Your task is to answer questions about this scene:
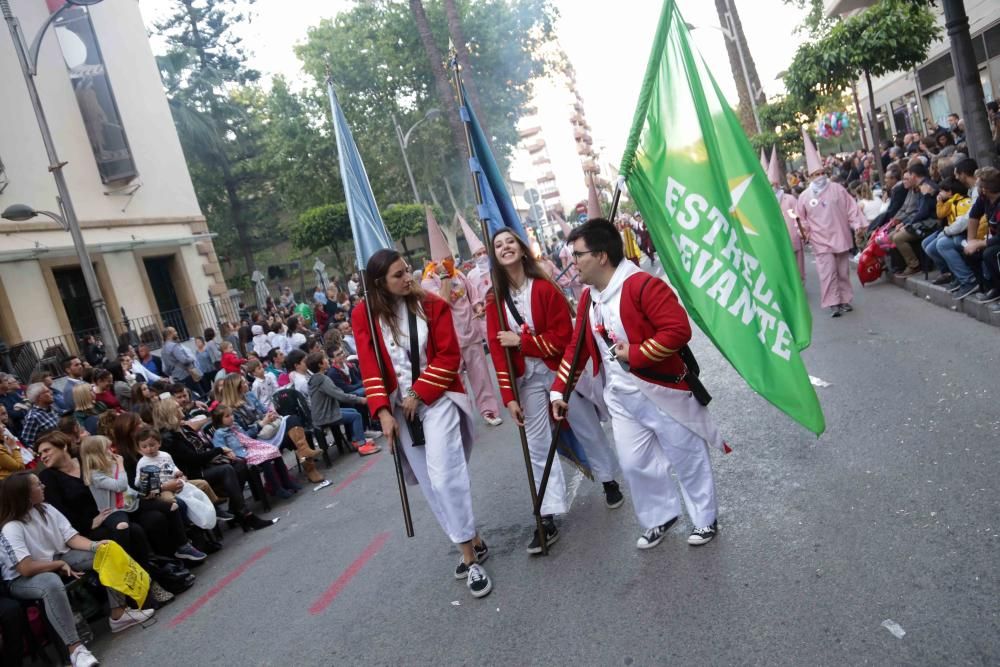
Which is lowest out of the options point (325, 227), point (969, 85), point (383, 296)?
point (383, 296)

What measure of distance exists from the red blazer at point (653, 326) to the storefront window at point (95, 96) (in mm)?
18983

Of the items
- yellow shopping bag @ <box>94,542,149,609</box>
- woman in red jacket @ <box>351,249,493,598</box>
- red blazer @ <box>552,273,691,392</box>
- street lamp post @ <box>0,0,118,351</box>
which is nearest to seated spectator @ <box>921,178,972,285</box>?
red blazer @ <box>552,273,691,392</box>

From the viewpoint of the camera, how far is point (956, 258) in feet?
28.6

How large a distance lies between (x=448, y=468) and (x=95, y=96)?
1896 cm

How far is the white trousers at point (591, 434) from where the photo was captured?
4969mm

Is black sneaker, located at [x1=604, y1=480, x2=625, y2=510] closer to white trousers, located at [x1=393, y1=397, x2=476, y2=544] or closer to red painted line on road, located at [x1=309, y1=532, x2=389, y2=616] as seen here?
white trousers, located at [x1=393, y1=397, x2=476, y2=544]

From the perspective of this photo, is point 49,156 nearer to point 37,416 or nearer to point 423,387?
point 37,416

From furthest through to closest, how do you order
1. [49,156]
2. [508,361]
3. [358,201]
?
[49,156], [358,201], [508,361]

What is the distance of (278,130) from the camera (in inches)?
1534

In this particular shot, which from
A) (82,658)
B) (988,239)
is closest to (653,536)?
(82,658)

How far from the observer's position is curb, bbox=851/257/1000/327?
25.3 feet

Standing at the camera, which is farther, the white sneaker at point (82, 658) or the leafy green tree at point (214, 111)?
the leafy green tree at point (214, 111)

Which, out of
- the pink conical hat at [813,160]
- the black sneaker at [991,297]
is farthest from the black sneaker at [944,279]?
the pink conical hat at [813,160]

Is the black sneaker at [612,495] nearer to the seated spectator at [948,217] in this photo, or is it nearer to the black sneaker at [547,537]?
the black sneaker at [547,537]
